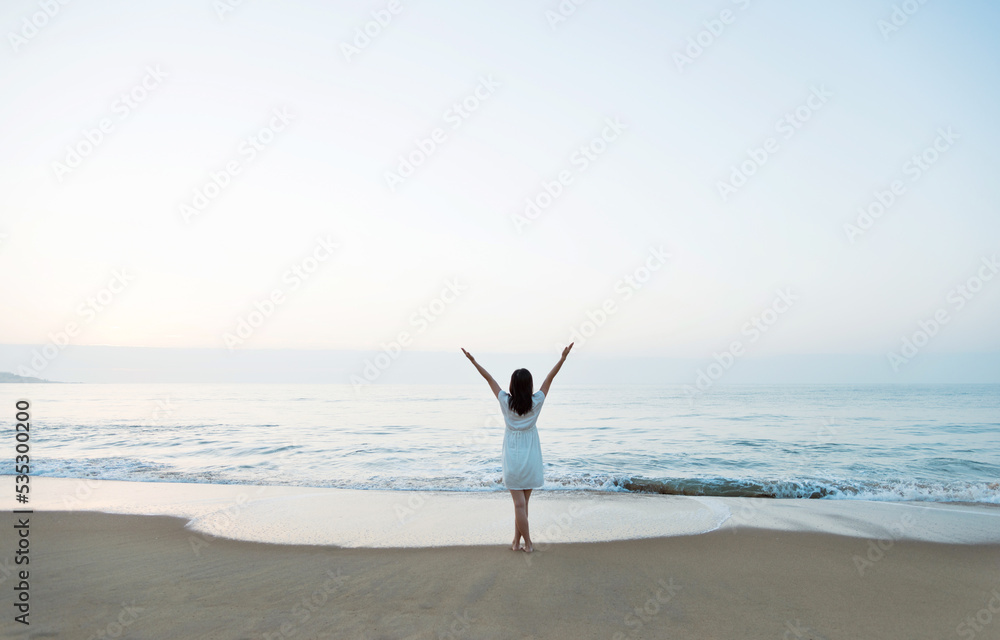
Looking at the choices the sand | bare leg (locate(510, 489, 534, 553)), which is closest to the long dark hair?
bare leg (locate(510, 489, 534, 553))

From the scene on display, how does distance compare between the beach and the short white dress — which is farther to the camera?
the short white dress

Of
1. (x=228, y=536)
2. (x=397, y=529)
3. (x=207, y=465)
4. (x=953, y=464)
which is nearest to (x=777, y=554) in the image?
(x=397, y=529)

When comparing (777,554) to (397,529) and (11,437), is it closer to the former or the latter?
(397,529)

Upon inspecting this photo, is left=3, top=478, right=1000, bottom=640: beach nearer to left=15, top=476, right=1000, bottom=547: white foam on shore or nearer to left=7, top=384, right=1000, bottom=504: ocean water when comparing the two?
left=15, top=476, right=1000, bottom=547: white foam on shore

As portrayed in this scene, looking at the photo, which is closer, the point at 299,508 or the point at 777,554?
the point at 777,554

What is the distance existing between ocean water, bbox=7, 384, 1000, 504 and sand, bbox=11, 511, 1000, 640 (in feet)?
14.1

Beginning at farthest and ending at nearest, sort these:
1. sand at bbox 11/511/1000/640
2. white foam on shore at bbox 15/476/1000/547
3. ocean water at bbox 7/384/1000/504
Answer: ocean water at bbox 7/384/1000/504 < white foam on shore at bbox 15/476/1000/547 < sand at bbox 11/511/1000/640

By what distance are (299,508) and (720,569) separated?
6.05m

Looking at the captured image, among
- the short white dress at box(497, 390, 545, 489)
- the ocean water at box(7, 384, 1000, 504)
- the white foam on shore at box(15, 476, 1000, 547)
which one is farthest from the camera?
the ocean water at box(7, 384, 1000, 504)

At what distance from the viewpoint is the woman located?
5.71m

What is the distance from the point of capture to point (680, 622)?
161 inches

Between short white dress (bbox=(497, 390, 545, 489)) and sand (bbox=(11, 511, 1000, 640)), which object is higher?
short white dress (bbox=(497, 390, 545, 489))

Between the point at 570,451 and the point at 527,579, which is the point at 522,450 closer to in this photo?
the point at 527,579

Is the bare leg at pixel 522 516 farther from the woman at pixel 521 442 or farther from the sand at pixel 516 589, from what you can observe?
the sand at pixel 516 589
